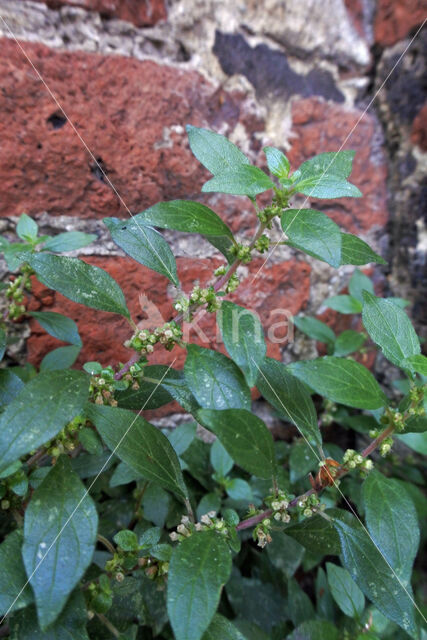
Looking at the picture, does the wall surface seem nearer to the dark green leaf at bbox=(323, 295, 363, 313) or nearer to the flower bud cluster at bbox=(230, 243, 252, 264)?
the dark green leaf at bbox=(323, 295, 363, 313)

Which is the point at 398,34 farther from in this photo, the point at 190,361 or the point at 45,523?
the point at 45,523

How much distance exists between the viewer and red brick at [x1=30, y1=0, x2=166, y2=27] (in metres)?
0.85

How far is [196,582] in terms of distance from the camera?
0.49 meters

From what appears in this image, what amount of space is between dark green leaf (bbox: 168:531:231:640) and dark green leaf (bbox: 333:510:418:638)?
0.56 ft

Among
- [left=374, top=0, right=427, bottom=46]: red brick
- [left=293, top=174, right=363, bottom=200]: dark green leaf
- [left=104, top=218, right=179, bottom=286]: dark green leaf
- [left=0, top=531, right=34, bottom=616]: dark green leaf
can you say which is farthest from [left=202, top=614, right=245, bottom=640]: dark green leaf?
[left=374, top=0, right=427, bottom=46]: red brick

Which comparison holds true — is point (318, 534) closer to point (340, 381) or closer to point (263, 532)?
point (263, 532)

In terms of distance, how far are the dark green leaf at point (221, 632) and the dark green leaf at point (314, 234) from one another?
448mm

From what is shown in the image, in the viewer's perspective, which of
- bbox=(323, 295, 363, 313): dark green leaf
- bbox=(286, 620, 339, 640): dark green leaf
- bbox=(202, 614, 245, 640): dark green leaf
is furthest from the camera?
bbox=(323, 295, 363, 313): dark green leaf

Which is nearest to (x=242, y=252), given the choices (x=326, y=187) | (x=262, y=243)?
(x=262, y=243)

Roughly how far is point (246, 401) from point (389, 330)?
23cm

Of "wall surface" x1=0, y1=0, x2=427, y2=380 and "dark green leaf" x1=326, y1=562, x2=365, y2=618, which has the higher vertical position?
"wall surface" x1=0, y1=0, x2=427, y2=380

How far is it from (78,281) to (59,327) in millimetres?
180

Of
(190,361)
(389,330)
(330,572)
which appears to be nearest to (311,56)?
(389,330)

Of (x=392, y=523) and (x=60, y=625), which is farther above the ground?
(x=392, y=523)
